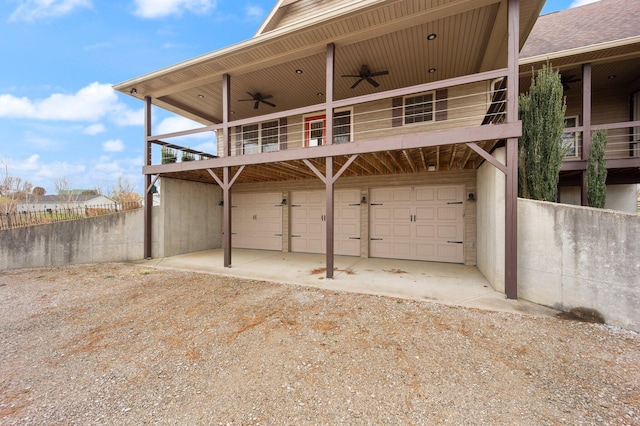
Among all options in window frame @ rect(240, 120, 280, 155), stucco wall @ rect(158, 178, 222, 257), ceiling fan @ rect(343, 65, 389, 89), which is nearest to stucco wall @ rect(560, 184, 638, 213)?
ceiling fan @ rect(343, 65, 389, 89)

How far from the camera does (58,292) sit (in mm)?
5090

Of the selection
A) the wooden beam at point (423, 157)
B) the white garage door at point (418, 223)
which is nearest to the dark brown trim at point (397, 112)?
the wooden beam at point (423, 157)

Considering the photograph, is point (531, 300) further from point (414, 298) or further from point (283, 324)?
point (283, 324)

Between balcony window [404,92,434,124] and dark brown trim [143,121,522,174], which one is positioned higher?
balcony window [404,92,434,124]

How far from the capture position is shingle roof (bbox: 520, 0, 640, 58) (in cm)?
685

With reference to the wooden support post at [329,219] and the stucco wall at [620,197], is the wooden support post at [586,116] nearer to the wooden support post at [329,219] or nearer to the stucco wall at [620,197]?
the stucco wall at [620,197]

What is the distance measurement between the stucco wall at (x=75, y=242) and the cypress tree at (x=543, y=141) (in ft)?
34.3

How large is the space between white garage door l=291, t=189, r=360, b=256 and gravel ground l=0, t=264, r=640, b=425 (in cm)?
425

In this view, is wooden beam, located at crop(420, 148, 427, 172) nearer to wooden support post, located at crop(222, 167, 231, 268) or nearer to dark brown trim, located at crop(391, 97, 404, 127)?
dark brown trim, located at crop(391, 97, 404, 127)

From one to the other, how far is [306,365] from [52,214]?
10.3m

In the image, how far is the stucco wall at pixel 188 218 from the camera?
8375mm

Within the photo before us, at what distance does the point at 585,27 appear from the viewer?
7918 millimetres

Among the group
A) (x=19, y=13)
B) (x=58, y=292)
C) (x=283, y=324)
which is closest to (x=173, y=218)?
(x=58, y=292)

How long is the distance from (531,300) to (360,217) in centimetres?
488
